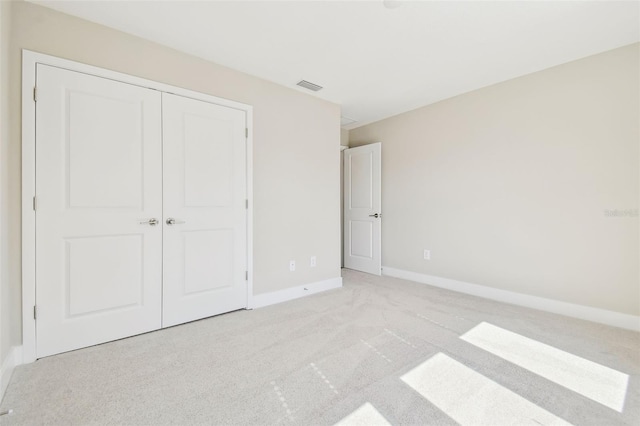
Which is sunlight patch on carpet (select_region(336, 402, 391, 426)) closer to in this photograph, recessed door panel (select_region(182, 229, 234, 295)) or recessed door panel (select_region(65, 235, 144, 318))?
recessed door panel (select_region(182, 229, 234, 295))

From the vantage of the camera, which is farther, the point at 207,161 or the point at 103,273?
the point at 207,161

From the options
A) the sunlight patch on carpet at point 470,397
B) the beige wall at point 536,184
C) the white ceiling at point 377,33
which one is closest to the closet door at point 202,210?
the white ceiling at point 377,33

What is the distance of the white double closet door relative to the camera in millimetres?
1884

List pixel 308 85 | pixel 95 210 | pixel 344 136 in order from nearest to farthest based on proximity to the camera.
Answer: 1. pixel 95 210
2. pixel 308 85
3. pixel 344 136

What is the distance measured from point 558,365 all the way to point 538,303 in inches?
47.9

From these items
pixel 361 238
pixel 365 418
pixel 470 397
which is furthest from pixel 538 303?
pixel 365 418

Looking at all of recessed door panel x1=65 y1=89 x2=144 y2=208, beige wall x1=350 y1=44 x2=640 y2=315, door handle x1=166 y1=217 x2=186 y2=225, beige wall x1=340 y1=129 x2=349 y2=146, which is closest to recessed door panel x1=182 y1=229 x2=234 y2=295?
door handle x1=166 y1=217 x2=186 y2=225

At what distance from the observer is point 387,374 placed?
5.48 ft

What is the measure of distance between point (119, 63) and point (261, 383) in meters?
2.55

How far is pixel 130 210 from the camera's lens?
7.07 feet

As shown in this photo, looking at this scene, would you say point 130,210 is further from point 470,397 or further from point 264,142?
point 470,397

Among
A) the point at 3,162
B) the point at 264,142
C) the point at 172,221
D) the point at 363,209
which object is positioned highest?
the point at 264,142

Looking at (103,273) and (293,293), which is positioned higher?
(103,273)

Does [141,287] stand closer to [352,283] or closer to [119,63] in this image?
[119,63]
